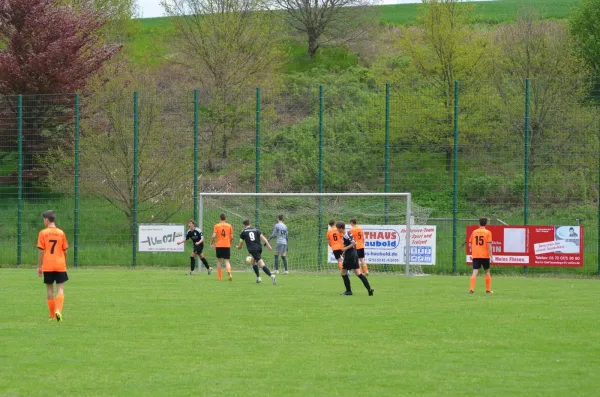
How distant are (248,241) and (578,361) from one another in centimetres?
1497

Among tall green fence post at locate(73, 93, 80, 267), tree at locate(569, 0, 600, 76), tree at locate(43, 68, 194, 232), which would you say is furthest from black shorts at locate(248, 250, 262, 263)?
tree at locate(569, 0, 600, 76)

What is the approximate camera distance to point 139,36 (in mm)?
78875

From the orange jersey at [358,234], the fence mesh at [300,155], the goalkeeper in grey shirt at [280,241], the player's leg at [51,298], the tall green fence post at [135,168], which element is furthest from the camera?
the tall green fence post at [135,168]

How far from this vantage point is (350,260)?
20828 millimetres

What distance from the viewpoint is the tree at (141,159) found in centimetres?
3678

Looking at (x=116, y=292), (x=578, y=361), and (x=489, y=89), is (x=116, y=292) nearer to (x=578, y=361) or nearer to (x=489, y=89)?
(x=578, y=361)

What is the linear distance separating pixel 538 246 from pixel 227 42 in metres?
28.7

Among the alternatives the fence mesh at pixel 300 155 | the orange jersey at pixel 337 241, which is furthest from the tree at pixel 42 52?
the orange jersey at pixel 337 241

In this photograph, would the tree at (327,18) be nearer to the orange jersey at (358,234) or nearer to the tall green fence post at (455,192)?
the tall green fence post at (455,192)

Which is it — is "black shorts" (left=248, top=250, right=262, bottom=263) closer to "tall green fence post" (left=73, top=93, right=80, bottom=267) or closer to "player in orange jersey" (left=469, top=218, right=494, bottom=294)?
"player in orange jersey" (left=469, top=218, right=494, bottom=294)

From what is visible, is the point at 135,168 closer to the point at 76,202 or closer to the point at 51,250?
the point at 76,202

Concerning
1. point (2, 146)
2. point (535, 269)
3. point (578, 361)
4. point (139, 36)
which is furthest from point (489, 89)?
point (139, 36)

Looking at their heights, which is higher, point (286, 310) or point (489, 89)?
point (489, 89)

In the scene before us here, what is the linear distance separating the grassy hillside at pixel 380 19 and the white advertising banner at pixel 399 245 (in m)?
33.3
